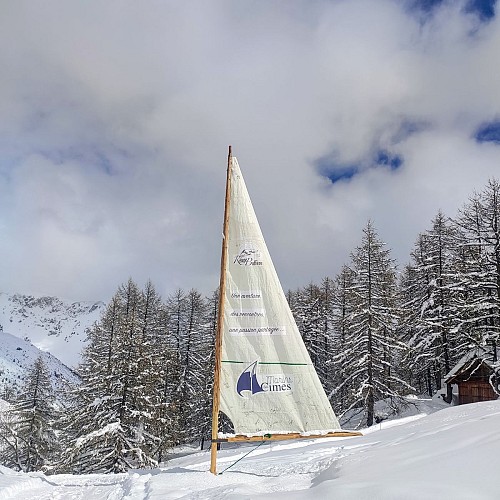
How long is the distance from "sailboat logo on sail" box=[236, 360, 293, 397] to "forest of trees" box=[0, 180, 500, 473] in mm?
12523

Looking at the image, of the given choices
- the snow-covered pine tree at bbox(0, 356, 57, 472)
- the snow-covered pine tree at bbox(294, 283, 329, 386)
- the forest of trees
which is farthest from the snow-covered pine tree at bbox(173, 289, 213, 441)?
the snow-covered pine tree at bbox(0, 356, 57, 472)

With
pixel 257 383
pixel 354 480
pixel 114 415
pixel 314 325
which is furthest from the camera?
pixel 314 325

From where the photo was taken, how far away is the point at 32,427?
30.2m

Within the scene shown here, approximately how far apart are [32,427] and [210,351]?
44.5 ft

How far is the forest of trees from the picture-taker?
66.8 ft

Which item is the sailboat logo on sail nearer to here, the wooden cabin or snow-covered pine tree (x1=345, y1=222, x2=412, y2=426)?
snow-covered pine tree (x1=345, y1=222, x2=412, y2=426)

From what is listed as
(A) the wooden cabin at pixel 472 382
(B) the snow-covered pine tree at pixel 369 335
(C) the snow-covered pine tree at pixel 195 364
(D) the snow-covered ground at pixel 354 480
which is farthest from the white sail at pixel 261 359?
(C) the snow-covered pine tree at pixel 195 364

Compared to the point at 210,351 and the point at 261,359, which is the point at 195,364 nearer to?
the point at 210,351

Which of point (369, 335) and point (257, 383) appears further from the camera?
point (369, 335)

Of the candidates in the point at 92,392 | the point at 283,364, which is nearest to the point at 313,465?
the point at 283,364

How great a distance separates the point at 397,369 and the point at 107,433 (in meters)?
24.2

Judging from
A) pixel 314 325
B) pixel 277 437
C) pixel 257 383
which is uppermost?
pixel 314 325

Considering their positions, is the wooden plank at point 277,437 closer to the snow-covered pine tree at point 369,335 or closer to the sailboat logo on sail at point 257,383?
the sailboat logo on sail at point 257,383

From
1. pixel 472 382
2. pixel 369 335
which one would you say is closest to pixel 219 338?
pixel 369 335
